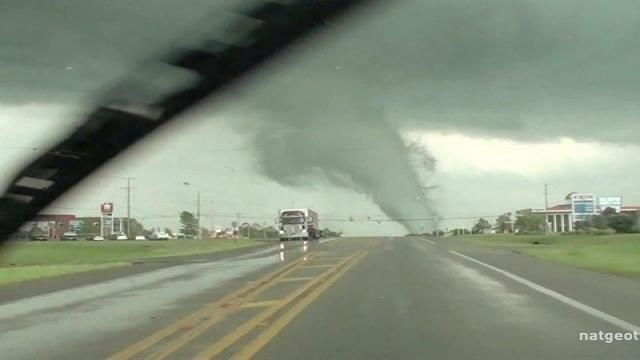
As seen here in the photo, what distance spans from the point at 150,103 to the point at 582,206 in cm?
12289

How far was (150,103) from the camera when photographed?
5320mm

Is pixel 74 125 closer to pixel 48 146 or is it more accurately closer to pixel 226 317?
pixel 48 146

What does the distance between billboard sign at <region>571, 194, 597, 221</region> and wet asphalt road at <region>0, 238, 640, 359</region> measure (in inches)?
4013

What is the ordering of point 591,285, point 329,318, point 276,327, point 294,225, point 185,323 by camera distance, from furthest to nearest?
point 294,225 < point 591,285 < point 329,318 < point 185,323 < point 276,327

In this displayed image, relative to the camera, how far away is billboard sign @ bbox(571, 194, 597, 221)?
391 ft

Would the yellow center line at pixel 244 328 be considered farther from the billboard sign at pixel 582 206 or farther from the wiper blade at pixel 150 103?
the billboard sign at pixel 582 206

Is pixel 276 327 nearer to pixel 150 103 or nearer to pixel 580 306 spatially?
pixel 580 306

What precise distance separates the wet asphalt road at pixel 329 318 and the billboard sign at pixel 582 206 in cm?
10192

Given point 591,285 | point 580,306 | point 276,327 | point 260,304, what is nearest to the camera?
point 276,327

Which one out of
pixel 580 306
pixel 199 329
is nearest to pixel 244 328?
pixel 199 329

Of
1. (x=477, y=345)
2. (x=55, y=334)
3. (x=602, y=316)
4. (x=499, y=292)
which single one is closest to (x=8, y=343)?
(x=55, y=334)

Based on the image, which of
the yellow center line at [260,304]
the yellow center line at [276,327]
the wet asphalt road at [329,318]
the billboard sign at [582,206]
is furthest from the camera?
the billboard sign at [582,206]

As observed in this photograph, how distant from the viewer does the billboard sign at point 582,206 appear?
11921cm

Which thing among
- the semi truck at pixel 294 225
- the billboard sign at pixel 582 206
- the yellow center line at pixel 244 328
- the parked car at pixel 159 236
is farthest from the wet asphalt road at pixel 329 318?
the billboard sign at pixel 582 206
